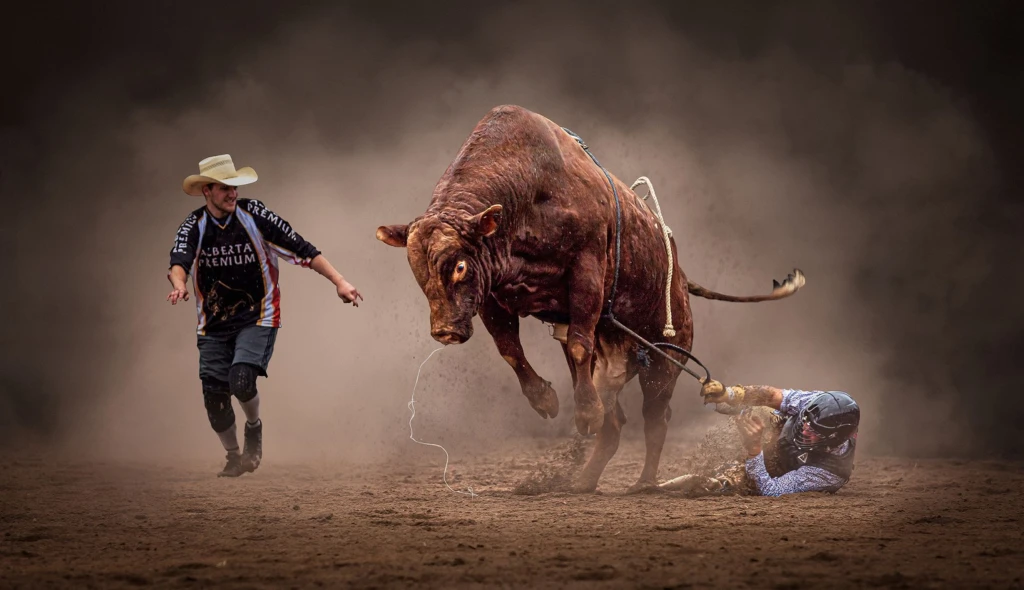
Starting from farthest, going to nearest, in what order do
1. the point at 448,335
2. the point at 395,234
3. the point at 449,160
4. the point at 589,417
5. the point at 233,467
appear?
the point at 449,160
the point at 233,467
the point at 589,417
the point at 395,234
the point at 448,335

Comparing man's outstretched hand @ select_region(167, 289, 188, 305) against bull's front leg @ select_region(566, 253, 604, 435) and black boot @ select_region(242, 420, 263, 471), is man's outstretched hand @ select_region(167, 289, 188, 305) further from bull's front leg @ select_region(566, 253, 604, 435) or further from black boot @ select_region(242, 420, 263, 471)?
bull's front leg @ select_region(566, 253, 604, 435)

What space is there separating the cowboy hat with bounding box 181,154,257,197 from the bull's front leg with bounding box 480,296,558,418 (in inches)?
56.4

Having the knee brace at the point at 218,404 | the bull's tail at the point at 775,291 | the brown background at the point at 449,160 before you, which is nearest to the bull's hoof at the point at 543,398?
the bull's tail at the point at 775,291

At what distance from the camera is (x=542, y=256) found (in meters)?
4.77

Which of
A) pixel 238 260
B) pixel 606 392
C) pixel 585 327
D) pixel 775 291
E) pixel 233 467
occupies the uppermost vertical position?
pixel 775 291

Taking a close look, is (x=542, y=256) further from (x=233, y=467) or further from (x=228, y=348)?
(x=233, y=467)

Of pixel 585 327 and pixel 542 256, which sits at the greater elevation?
pixel 542 256

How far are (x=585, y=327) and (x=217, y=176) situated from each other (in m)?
2.06

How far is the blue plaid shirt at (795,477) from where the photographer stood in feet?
17.0

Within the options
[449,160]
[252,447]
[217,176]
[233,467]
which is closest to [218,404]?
[252,447]

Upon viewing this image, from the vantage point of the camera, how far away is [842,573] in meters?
3.17

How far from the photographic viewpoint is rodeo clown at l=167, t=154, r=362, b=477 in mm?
5312

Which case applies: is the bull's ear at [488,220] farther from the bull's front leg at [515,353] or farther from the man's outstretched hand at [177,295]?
the man's outstretched hand at [177,295]

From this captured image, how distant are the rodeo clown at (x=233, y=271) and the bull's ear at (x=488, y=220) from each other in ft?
3.85
